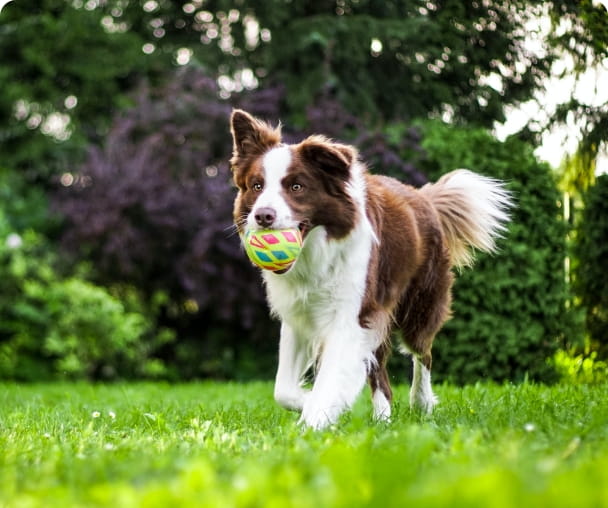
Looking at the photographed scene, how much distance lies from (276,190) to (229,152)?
7830mm

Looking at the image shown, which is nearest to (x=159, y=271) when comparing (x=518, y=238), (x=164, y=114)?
(x=164, y=114)

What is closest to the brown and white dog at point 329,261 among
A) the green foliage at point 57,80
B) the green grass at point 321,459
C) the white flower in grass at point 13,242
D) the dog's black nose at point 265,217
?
the dog's black nose at point 265,217

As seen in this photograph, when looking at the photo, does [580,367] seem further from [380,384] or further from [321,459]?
[321,459]

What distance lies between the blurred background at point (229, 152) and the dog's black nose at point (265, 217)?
2757mm

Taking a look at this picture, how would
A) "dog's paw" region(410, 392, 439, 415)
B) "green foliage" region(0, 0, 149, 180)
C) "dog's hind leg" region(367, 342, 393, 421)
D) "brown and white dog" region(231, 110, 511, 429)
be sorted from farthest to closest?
"green foliage" region(0, 0, 149, 180)
"dog's paw" region(410, 392, 439, 415)
"dog's hind leg" region(367, 342, 393, 421)
"brown and white dog" region(231, 110, 511, 429)

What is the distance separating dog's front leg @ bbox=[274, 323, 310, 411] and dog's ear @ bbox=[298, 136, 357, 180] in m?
0.93

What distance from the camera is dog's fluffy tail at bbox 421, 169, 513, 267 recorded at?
5711 millimetres

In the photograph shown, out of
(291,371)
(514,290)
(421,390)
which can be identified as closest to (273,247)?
(291,371)

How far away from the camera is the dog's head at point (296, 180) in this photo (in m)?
4.42

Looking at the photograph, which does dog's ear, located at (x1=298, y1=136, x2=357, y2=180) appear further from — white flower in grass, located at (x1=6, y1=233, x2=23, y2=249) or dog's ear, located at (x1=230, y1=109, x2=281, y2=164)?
white flower in grass, located at (x1=6, y1=233, x2=23, y2=249)

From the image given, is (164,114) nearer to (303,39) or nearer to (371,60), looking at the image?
(303,39)

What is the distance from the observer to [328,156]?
4535 mm

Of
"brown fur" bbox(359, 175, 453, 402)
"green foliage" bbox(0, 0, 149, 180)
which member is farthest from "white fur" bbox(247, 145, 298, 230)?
"green foliage" bbox(0, 0, 149, 180)

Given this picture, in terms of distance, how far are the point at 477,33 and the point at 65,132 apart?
402 inches
